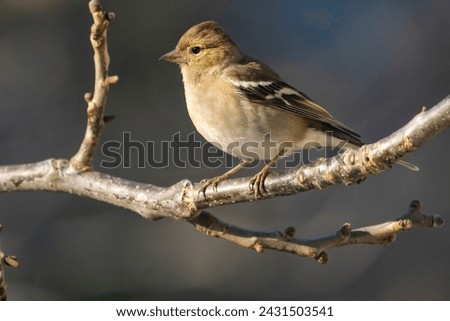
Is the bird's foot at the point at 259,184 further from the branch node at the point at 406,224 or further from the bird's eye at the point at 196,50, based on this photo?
the bird's eye at the point at 196,50

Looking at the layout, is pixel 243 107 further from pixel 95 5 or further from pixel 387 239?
pixel 95 5

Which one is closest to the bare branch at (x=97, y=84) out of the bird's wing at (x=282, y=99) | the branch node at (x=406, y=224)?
the branch node at (x=406, y=224)

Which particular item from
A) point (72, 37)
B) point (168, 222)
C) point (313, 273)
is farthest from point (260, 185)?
point (72, 37)

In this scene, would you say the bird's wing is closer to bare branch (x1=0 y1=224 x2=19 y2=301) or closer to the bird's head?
the bird's head

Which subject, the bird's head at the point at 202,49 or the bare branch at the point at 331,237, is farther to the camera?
the bird's head at the point at 202,49

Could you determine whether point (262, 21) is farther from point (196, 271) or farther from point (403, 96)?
point (196, 271)

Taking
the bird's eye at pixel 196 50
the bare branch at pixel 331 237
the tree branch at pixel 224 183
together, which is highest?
the bird's eye at pixel 196 50

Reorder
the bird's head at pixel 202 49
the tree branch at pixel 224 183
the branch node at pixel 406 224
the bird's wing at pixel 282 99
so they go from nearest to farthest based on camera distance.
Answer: the tree branch at pixel 224 183 → the branch node at pixel 406 224 → the bird's wing at pixel 282 99 → the bird's head at pixel 202 49

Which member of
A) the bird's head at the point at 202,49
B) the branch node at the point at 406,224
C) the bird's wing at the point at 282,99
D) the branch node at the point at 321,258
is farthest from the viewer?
the bird's head at the point at 202,49
